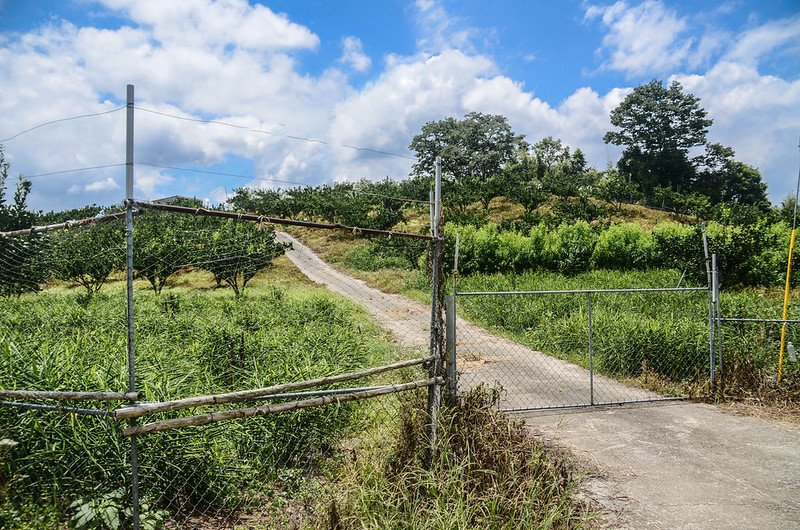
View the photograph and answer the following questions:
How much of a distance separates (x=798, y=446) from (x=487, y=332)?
6.49m

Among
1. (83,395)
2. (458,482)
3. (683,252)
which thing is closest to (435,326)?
(458,482)

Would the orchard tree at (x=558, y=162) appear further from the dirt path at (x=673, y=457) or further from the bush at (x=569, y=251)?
the dirt path at (x=673, y=457)

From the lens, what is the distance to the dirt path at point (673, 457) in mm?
3471

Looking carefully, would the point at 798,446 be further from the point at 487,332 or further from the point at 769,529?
the point at 487,332

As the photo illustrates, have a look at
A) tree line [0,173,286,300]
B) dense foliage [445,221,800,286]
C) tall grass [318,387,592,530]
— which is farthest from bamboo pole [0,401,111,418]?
dense foliage [445,221,800,286]

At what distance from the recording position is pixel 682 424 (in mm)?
5176

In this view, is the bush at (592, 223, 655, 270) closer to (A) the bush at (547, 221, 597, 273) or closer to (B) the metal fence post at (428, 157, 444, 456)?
(A) the bush at (547, 221, 597, 273)

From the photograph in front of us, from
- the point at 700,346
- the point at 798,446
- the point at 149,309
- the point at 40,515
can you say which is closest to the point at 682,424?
the point at 798,446

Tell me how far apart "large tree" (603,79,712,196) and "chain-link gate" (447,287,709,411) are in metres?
45.8

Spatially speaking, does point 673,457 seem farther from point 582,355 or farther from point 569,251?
point 569,251

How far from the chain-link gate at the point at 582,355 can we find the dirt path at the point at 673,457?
0.06 metres

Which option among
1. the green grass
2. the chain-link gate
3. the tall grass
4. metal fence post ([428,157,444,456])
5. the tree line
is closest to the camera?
the tall grass

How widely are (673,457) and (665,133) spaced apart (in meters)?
55.4

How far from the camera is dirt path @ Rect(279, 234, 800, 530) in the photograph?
3.47 metres
